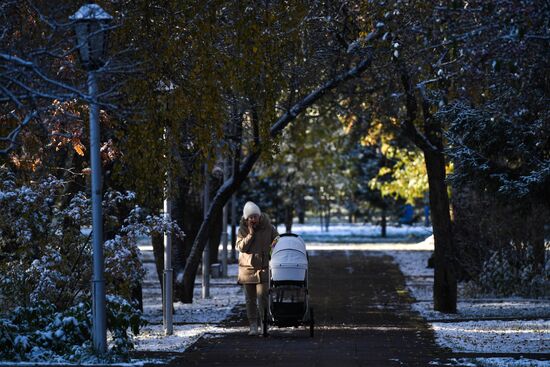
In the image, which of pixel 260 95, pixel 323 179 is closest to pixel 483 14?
pixel 260 95

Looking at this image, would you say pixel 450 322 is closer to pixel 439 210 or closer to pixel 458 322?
pixel 458 322

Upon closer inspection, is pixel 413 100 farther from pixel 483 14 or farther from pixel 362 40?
pixel 483 14

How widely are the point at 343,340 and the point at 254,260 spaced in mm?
1841

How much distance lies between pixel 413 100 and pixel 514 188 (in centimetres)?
444

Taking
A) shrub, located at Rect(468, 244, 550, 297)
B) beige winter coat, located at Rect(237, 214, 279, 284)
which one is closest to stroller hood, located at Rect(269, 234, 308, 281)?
beige winter coat, located at Rect(237, 214, 279, 284)

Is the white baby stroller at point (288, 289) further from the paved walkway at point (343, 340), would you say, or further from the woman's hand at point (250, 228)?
the woman's hand at point (250, 228)

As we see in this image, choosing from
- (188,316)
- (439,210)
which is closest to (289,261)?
(188,316)

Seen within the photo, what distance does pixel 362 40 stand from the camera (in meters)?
18.9

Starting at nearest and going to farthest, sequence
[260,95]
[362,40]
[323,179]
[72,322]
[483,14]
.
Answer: [483,14] → [72,322] → [260,95] → [362,40] → [323,179]

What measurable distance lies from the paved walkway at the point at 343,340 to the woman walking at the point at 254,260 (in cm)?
47

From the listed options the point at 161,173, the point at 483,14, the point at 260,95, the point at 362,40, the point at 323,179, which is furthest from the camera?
the point at 323,179

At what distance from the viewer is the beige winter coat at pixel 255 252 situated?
712 inches

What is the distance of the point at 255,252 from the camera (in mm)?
18141

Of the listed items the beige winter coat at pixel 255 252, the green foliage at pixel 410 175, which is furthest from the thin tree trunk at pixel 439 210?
the green foliage at pixel 410 175
